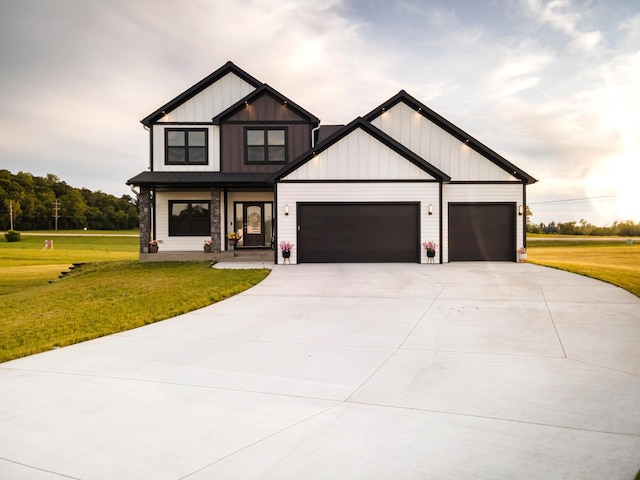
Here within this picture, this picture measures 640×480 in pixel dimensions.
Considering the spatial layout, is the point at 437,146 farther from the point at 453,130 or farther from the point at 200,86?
the point at 200,86

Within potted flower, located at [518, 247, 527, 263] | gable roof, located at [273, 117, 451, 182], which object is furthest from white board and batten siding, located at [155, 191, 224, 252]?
potted flower, located at [518, 247, 527, 263]

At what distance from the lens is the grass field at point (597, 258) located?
12.6 meters

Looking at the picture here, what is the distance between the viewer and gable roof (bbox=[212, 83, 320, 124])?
18.7 m

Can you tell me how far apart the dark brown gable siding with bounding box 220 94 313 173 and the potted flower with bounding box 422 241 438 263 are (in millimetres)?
7290

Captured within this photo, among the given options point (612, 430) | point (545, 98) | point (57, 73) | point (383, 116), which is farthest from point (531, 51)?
point (57, 73)

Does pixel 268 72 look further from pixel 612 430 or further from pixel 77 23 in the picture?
pixel 612 430

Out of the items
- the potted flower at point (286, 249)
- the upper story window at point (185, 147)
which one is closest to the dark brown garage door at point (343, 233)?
the potted flower at point (286, 249)

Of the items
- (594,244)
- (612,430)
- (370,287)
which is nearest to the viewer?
(612,430)

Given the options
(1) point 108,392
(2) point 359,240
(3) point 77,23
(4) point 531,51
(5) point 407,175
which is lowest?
(1) point 108,392

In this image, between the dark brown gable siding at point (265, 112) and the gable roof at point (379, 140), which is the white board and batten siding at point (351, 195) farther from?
the dark brown gable siding at point (265, 112)

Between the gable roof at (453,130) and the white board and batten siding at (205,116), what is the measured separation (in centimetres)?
702

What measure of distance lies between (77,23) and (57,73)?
14.9 ft

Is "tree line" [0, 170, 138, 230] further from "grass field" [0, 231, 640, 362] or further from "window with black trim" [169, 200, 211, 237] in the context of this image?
"window with black trim" [169, 200, 211, 237]

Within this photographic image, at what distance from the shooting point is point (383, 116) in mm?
17750
